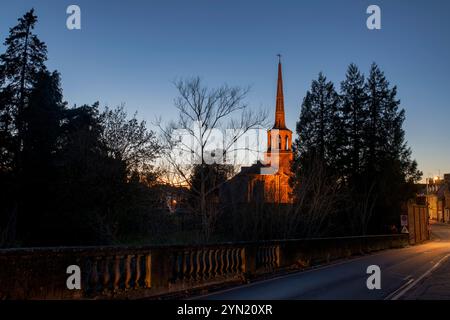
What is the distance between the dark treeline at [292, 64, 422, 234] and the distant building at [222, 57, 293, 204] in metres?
4.77

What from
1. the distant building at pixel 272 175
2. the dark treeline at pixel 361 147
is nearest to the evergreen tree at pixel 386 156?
the dark treeline at pixel 361 147

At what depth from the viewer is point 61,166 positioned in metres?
38.7

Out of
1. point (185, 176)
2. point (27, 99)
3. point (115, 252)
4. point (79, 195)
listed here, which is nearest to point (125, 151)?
point (79, 195)

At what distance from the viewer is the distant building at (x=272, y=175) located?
94.4 feet

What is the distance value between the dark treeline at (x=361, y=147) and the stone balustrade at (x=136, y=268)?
2891cm

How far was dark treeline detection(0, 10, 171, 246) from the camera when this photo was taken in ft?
103

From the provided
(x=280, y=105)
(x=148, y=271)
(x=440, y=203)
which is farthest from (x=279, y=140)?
(x=148, y=271)

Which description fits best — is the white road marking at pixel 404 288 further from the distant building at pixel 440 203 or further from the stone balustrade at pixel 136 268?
the distant building at pixel 440 203

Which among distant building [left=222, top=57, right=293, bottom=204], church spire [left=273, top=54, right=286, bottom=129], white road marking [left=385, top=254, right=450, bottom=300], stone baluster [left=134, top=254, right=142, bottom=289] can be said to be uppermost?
church spire [left=273, top=54, right=286, bottom=129]

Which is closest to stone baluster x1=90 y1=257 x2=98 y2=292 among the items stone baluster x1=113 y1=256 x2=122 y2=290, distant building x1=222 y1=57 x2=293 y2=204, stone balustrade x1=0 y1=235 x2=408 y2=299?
stone balustrade x1=0 y1=235 x2=408 y2=299

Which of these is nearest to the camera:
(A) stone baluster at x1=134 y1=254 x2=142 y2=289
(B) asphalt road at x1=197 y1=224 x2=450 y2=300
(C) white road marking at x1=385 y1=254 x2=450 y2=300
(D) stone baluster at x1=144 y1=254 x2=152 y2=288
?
(A) stone baluster at x1=134 y1=254 x2=142 y2=289

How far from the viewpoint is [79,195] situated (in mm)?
33750

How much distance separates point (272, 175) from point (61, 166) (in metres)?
22.0

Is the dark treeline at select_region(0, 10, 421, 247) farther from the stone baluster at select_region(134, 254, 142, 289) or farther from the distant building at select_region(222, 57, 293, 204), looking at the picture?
the stone baluster at select_region(134, 254, 142, 289)
